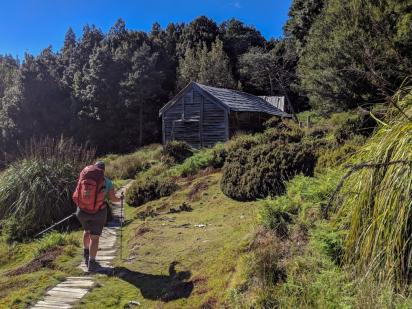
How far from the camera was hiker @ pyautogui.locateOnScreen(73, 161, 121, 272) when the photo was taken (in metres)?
6.61

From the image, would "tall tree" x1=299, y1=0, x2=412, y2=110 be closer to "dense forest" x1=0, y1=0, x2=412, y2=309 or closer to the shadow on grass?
"dense forest" x1=0, y1=0, x2=412, y2=309

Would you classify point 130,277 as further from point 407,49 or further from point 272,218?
point 407,49

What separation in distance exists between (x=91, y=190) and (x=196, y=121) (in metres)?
22.0

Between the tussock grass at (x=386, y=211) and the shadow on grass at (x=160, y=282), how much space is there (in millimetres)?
2328

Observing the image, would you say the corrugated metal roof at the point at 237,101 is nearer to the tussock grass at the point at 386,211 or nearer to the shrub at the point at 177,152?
the shrub at the point at 177,152

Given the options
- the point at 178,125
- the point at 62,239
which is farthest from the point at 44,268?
the point at 178,125

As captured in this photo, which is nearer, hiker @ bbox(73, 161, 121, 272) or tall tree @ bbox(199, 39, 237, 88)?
hiker @ bbox(73, 161, 121, 272)

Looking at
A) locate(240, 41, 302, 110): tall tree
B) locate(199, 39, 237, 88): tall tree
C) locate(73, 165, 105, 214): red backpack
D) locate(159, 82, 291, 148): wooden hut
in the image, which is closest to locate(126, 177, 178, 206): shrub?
locate(73, 165, 105, 214): red backpack

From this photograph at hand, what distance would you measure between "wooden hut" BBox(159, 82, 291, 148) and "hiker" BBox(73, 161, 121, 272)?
20.1m

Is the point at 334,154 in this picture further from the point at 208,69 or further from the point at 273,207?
the point at 208,69

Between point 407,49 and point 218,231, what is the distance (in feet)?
38.8

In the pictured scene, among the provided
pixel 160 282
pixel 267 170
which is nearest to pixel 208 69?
pixel 267 170

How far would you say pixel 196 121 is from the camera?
93.1 feet

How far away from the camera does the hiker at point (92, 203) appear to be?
6609 mm
